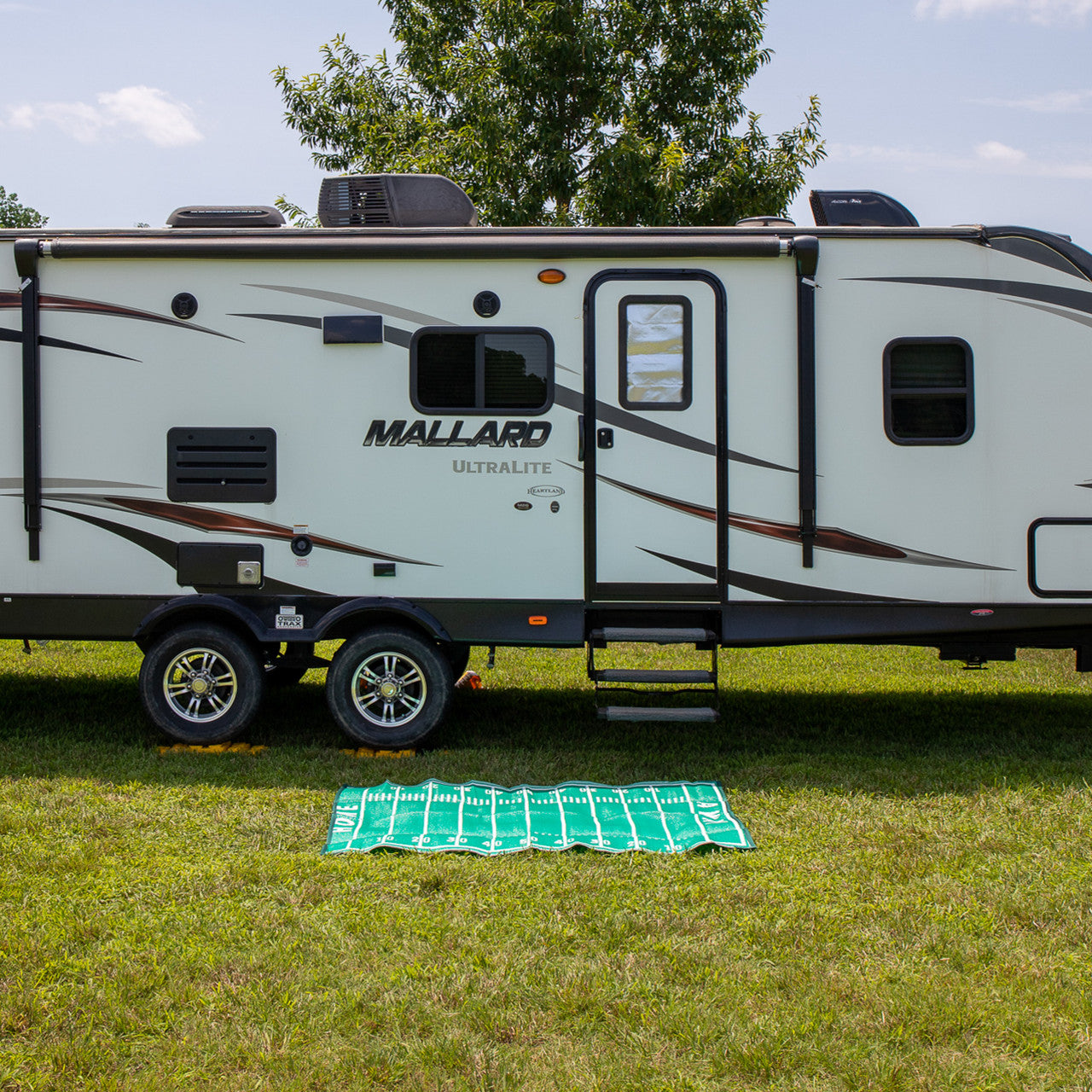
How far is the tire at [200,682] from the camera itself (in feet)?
21.5

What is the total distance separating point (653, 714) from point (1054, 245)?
146 inches

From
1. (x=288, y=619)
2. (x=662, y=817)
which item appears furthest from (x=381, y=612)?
(x=662, y=817)

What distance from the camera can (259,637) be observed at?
6.46m

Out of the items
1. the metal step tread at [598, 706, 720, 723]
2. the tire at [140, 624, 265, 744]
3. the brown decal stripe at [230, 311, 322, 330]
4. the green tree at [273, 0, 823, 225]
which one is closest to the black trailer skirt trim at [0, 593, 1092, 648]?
the tire at [140, 624, 265, 744]

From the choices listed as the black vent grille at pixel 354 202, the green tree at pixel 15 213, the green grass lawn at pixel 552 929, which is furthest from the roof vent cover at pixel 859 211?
the green tree at pixel 15 213

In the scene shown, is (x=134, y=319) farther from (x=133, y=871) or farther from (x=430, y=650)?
(x=133, y=871)

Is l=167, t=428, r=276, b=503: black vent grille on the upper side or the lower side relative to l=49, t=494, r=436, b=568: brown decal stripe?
upper

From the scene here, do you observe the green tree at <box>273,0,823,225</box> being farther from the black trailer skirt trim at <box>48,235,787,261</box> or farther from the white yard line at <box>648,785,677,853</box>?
the white yard line at <box>648,785,677,853</box>

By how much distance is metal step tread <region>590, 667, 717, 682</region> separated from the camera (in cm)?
644

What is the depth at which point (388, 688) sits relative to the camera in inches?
257

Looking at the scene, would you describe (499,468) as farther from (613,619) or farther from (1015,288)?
(1015,288)

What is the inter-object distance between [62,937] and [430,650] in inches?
116

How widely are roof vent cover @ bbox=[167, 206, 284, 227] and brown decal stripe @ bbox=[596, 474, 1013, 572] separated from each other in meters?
2.75

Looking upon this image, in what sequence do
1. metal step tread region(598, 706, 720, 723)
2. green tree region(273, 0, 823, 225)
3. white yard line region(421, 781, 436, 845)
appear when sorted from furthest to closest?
1. green tree region(273, 0, 823, 225)
2. metal step tread region(598, 706, 720, 723)
3. white yard line region(421, 781, 436, 845)
